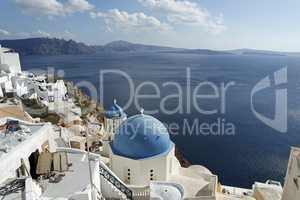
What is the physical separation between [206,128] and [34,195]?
4168cm

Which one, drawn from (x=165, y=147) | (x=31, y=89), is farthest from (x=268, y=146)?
(x=31, y=89)

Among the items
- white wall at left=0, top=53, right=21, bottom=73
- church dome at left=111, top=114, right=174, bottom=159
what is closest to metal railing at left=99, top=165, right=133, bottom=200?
church dome at left=111, top=114, right=174, bottom=159

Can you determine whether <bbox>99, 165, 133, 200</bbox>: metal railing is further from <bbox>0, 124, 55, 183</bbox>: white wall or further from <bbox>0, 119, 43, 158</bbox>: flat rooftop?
<bbox>0, 119, 43, 158</bbox>: flat rooftop

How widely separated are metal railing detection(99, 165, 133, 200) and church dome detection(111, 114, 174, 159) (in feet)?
6.29

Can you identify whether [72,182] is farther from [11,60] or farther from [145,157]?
[11,60]

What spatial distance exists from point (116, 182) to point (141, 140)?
265 cm

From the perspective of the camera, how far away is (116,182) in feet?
45.3

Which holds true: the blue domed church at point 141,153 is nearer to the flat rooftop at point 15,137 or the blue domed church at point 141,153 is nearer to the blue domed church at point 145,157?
the blue domed church at point 145,157

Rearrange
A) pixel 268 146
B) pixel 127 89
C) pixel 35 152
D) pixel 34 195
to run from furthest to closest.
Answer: pixel 127 89
pixel 268 146
pixel 35 152
pixel 34 195

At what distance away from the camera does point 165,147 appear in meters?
15.8

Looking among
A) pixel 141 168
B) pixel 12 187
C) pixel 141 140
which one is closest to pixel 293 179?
pixel 141 168

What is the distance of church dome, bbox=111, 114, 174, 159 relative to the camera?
15.4 meters

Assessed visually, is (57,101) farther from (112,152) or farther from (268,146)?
(268,146)

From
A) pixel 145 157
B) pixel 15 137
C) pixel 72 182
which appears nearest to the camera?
pixel 72 182
